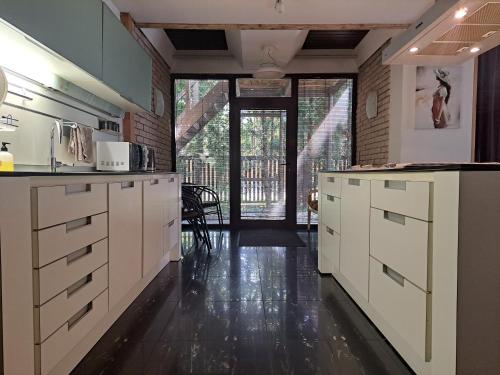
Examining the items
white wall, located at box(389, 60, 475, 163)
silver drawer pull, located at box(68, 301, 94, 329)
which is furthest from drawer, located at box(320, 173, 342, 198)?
silver drawer pull, located at box(68, 301, 94, 329)

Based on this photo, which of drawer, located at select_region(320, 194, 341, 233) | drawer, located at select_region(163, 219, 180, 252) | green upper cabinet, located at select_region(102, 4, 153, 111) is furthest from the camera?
drawer, located at select_region(163, 219, 180, 252)

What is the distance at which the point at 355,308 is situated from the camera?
2.24 meters

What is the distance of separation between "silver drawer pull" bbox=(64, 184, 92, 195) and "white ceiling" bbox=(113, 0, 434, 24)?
7.09 feet

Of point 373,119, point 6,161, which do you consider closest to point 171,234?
point 6,161

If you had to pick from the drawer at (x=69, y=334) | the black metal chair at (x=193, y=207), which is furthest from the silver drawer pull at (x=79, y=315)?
the black metal chair at (x=193, y=207)

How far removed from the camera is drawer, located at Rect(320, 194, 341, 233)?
2.53 metres

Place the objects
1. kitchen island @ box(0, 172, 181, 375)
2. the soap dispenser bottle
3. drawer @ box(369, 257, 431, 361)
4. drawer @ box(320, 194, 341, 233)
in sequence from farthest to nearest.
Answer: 1. drawer @ box(320, 194, 341, 233)
2. the soap dispenser bottle
3. drawer @ box(369, 257, 431, 361)
4. kitchen island @ box(0, 172, 181, 375)

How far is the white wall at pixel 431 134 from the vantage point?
12.4 feet

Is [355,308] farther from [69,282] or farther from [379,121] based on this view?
[379,121]

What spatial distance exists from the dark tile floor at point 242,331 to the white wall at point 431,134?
1.86 m

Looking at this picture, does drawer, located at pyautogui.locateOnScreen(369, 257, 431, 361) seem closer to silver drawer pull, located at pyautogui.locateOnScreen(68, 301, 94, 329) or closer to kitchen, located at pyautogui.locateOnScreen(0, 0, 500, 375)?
kitchen, located at pyautogui.locateOnScreen(0, 0, 500, 375)

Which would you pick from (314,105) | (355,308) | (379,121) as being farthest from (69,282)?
(314,105)

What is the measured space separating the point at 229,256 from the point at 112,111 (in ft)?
5.70

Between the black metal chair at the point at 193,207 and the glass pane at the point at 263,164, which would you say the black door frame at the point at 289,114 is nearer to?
the glass pane at the point at 263,164
